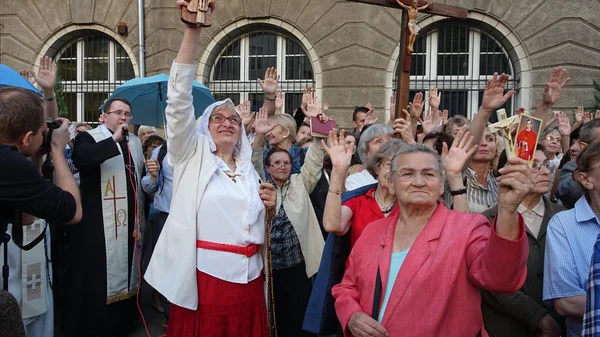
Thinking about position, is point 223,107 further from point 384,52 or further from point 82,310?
point 384,52

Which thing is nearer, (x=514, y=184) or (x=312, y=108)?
(x=514, y=184)

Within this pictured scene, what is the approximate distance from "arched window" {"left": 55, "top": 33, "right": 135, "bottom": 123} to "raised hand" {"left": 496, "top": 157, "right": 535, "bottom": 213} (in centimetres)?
1250

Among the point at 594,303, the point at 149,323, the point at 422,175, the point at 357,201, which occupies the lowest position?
the point at 149,323

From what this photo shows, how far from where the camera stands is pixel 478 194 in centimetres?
346

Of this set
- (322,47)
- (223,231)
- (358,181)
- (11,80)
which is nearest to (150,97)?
(11,80)

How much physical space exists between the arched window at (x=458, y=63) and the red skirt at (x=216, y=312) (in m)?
9.86

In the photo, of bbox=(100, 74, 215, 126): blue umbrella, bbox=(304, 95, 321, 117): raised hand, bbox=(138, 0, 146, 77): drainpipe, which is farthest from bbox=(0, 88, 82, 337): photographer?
bbox=(138, 0, 146, 77): drainpipe

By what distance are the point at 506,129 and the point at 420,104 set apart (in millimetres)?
2339

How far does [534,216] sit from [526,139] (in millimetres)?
1231

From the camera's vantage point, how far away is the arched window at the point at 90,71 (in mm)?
13109

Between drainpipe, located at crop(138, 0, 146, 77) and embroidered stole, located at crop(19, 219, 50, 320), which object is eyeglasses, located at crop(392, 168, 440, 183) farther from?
drainpipe, located at crop(138, 0, 146, 77)

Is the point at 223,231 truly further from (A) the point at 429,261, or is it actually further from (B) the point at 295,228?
(A) the point at 429,261

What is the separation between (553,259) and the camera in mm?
2461

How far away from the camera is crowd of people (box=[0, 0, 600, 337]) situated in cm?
207
